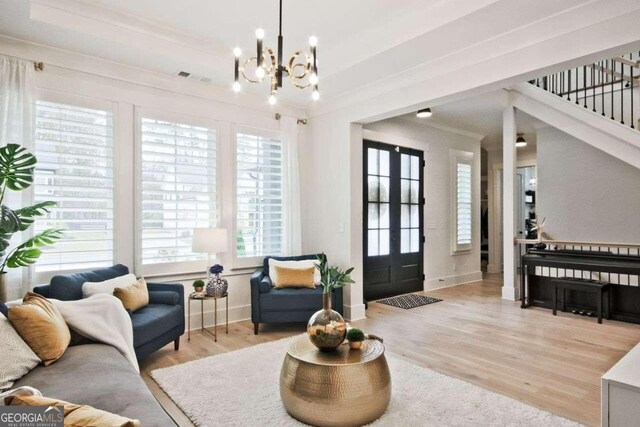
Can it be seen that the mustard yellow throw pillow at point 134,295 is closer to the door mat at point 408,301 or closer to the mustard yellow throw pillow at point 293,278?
the mustard yellow throw pillow at point 293,278

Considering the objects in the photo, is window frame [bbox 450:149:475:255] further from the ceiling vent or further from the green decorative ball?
the green decorative ball

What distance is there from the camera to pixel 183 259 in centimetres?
439

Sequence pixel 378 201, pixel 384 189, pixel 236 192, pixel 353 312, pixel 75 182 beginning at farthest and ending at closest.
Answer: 1. pixel 384 189
2. pixel 378 201
3. pixel 353 312
4. pixel 236 192
5. pixel 75 182

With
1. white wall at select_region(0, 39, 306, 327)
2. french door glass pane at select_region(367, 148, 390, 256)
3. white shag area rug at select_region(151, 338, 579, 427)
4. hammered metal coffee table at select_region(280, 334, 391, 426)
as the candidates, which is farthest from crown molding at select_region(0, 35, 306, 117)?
hammered metal coffee table at select_region(280, 334, 391, 426)

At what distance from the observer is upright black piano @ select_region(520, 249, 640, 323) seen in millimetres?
4707

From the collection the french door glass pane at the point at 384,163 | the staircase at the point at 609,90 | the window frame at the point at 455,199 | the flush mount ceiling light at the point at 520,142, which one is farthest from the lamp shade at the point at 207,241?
the flush mount ceiling light at the point at 520,142

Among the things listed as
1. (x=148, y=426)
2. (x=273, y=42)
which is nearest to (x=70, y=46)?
(x=273, y=42)

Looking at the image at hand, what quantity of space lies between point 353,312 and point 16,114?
407cm

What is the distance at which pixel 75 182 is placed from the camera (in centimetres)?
368

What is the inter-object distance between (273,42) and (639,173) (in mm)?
5517

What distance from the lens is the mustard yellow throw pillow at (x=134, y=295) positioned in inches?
129

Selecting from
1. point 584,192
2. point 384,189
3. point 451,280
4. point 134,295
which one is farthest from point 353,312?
point 584,192

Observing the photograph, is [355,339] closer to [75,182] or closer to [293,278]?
[293,278]

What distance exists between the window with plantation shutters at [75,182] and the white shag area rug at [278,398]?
1454mm
